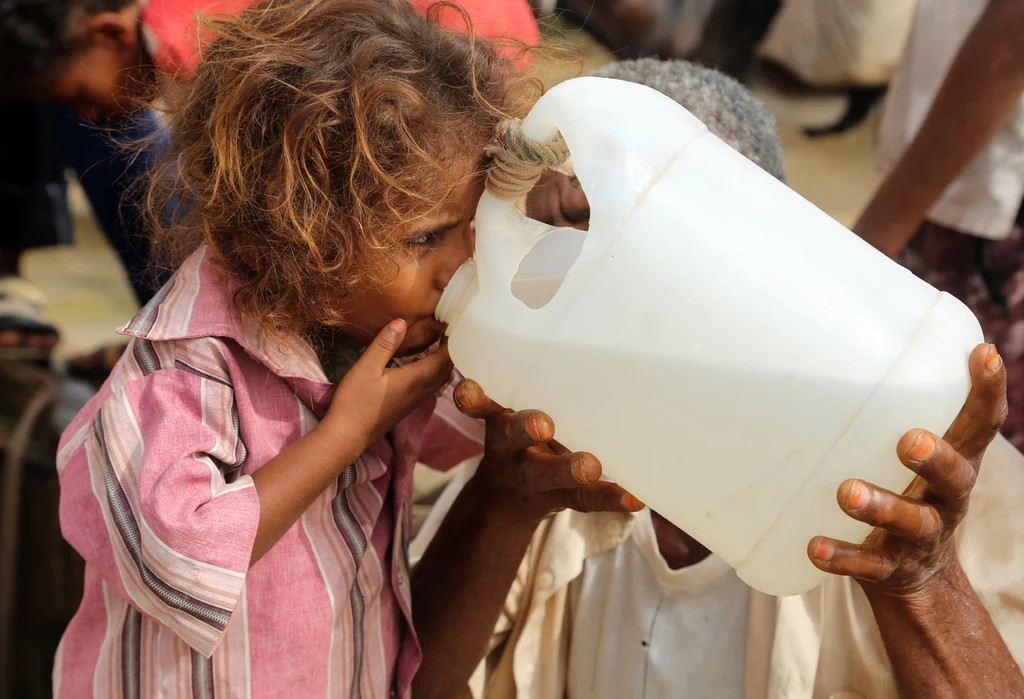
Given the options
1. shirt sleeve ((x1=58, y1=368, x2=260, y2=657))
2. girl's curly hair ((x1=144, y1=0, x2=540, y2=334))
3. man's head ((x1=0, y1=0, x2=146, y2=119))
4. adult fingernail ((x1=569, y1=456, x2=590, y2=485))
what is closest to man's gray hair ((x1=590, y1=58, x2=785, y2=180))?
girl's curly hair ((x1=144, y1=0, x2=540, y2=334))

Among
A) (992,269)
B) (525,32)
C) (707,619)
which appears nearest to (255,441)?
(707,619)

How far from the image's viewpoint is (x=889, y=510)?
0.81 meters

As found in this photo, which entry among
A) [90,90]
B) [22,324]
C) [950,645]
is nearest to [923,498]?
[950,645]

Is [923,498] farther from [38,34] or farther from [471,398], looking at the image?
[38,34]

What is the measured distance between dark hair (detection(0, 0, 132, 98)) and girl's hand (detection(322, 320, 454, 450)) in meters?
1.29

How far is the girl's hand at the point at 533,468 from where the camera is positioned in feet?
3.00

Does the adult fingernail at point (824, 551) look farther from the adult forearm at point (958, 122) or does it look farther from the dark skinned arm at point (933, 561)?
the adult forearm at point (958, 122)

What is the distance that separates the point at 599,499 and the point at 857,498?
31 centimetres

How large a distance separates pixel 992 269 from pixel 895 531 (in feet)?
4.04

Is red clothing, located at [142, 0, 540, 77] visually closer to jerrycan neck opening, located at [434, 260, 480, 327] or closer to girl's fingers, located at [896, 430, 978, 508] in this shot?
jerrycan neck opening, located at [434, 260, 480, 327]

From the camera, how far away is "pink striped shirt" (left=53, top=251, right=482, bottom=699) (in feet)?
2.97

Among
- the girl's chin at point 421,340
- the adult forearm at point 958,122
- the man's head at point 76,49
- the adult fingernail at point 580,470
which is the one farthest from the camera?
the man's head at point 76,49

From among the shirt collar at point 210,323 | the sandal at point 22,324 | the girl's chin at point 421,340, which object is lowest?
the sandal at point 22,324

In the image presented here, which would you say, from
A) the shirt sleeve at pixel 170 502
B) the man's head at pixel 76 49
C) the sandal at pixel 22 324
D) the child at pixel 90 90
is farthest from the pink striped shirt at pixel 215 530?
the sandal at pixel 22 324
